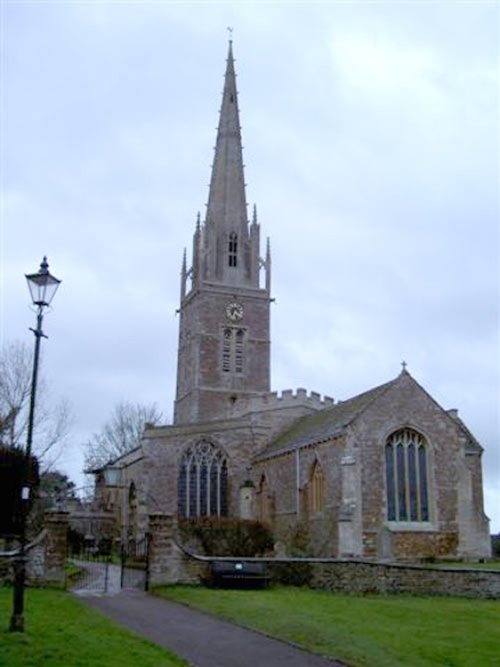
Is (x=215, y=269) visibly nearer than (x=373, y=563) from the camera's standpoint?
No

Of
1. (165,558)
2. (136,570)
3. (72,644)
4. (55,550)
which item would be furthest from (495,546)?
(72,644)

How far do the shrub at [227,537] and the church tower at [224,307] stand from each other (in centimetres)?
2070

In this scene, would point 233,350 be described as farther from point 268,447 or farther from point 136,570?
point 136,570

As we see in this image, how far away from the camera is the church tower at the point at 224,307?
175ft

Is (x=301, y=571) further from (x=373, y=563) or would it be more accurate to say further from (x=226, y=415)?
(x=226, y=415)

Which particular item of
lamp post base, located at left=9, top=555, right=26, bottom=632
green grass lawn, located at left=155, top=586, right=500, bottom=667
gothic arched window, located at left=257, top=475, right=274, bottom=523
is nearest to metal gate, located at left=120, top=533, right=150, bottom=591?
green grass lawn, located at left=155, top=586, right=500, bottom=667

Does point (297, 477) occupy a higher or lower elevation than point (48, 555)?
higher

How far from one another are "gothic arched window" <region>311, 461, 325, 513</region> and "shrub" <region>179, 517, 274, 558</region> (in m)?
3.44

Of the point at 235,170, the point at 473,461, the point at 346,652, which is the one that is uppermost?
the point at 235,170

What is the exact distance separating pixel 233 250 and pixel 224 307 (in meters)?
4.99

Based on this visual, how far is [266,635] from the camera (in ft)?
43.4

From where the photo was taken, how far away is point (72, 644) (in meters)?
11.1

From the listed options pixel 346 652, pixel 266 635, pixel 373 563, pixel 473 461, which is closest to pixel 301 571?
pixel 373 563

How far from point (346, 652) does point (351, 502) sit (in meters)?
18.8
